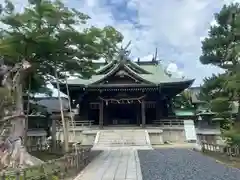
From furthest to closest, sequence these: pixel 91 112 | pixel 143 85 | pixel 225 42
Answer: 1. pixel 91 112
2. pixel 143 85
3. pixel 225 42

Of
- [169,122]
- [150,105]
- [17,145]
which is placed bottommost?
[17,145]

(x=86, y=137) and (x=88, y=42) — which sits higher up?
(x=88, y=42)

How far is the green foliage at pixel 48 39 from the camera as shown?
1273 centimetres

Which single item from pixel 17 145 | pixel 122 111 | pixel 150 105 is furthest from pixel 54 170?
pixel 122 111

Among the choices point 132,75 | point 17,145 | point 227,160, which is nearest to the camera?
point 17,145

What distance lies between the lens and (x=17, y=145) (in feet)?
39.6

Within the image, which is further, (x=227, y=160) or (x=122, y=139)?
(x=122, y=139)

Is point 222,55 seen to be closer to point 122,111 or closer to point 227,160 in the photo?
point 227,160

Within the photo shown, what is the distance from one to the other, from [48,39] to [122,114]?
22962 mm

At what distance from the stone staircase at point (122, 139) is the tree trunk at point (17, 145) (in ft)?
36.7

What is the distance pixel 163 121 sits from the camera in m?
31.1

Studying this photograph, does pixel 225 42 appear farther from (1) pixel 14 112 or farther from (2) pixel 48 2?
(1) pixel 14 112

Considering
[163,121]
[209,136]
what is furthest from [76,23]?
[163,121]

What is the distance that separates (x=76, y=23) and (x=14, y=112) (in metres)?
5.27
